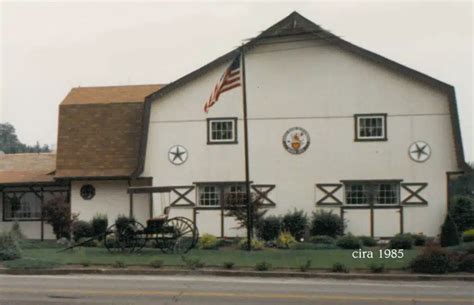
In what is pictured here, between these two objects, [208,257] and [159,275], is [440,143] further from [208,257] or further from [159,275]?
[159,275]

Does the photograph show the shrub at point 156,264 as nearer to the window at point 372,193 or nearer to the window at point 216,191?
the window at point 216,191

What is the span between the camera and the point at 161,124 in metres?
28.2

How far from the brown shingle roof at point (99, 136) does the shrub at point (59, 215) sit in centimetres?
118

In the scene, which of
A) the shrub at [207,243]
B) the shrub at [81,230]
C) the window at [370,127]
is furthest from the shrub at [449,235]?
the shrub at [81,230]

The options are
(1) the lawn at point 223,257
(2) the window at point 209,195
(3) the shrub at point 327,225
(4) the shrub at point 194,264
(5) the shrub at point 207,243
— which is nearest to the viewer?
(4) the shrub at point 194,264

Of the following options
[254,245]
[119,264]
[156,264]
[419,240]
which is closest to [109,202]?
[254,245]

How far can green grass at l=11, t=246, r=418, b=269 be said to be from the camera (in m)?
18.3

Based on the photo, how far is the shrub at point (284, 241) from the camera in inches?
943

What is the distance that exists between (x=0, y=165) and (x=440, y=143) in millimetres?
21002

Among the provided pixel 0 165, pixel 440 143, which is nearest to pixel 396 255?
pixel 440 143

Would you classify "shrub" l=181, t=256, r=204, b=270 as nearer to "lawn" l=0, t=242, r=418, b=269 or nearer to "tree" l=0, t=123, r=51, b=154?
"lawn" l=0, t=242, r=418, b=269

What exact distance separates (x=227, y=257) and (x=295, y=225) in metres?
6.88

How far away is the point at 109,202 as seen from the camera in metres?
28.6

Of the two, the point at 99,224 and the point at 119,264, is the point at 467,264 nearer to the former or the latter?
the point at 119,264
